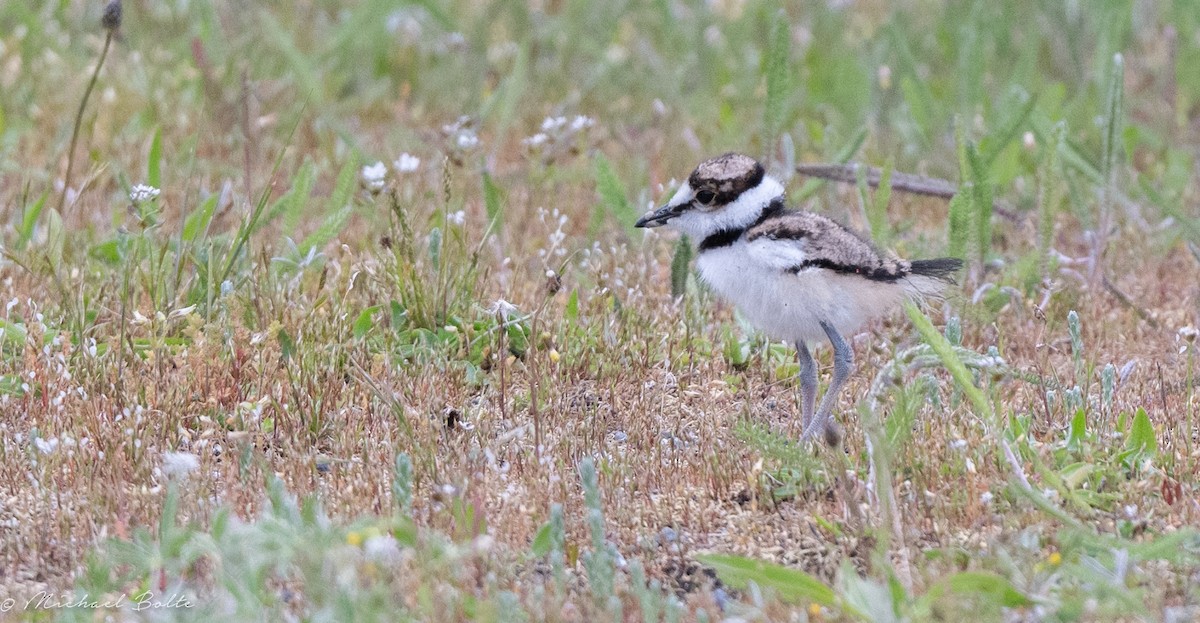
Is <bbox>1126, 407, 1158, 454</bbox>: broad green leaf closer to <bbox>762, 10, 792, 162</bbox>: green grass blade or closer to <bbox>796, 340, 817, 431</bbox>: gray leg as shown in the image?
<bbox>796, 340, 817, 431</bbox>: gray leg

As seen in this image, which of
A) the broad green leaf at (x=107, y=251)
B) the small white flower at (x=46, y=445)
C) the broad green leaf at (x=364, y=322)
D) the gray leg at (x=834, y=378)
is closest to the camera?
the small white flower at (x=46, y=445)

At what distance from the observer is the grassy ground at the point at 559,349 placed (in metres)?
3.10

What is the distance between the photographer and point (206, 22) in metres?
7.60

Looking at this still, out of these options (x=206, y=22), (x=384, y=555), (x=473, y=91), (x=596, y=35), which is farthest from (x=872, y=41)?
(x=384, y=555)

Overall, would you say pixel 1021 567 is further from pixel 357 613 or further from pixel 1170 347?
pixel 1170 347

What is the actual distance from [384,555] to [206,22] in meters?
5.43

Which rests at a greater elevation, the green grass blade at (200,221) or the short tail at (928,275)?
the green grass blade at (200,221)

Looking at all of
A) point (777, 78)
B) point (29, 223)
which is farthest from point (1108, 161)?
point (29, 223)

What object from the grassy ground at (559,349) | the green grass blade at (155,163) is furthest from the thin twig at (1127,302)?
the green grass blade at (155,163)

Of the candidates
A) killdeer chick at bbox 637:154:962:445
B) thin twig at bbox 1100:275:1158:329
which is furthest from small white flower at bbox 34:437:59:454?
thin twig at bbox 1100:275:1158:329

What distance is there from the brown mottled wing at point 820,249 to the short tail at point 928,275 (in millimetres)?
39

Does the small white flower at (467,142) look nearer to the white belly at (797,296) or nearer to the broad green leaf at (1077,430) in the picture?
the white belly at (797,296)

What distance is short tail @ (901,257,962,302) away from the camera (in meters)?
4.16

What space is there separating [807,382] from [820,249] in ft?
1.31
